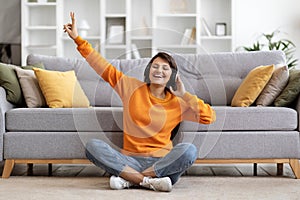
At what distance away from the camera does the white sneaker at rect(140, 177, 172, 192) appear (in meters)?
2.97

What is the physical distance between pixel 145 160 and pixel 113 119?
42cm

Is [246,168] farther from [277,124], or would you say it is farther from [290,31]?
[290,31]

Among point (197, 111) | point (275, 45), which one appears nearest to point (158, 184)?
point (197, 111)

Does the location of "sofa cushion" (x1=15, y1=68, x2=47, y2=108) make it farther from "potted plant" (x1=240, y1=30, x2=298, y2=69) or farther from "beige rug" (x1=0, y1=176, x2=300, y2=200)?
"potted plant" (x1=240, y1=30, x2=298, y2=69)

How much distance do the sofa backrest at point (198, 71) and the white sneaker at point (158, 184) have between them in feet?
→ 1.85

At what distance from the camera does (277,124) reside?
11.4 feet

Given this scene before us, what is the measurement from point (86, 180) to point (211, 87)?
926mm

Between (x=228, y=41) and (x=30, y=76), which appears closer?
(x=30, y=76)

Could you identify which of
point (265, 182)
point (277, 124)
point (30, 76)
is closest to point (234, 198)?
point (265, 182)

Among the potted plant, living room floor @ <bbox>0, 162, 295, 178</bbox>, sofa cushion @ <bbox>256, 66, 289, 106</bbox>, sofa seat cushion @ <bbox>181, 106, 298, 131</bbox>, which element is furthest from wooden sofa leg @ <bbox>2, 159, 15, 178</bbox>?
the potted plant

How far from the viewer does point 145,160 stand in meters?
3.12

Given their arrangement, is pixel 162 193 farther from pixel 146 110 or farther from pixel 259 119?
pixel 259 119

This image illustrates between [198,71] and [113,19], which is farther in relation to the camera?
[113,19]

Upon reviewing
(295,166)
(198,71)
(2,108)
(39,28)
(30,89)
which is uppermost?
(39,28)
